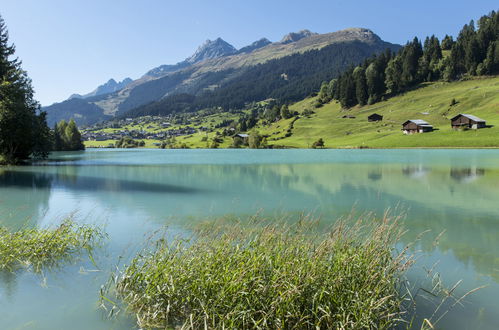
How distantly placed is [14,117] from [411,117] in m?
137

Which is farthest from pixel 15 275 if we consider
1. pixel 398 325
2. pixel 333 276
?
pixel 398 325

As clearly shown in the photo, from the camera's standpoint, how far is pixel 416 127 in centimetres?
12412

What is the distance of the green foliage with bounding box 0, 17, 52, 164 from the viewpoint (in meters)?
47.8

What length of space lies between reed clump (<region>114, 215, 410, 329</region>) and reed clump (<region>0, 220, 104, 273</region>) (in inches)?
173

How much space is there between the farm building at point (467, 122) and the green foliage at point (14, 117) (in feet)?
391

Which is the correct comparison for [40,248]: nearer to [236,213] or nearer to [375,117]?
[236,213]

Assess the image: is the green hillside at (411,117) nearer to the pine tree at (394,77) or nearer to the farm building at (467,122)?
the farm building at (467,122)

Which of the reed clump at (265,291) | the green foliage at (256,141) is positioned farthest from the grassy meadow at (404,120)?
the reed clump at (265,291)

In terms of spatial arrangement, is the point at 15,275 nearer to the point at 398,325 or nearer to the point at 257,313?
the point at 257,313

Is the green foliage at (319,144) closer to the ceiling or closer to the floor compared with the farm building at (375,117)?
closer to the floor

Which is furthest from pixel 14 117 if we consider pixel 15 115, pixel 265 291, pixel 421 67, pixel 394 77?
pixel 421 67

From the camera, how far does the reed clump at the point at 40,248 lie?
11781mm

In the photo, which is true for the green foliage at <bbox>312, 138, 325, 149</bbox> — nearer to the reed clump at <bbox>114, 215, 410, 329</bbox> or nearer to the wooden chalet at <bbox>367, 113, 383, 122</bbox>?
the wooden chalet at <bbox>367, 113, 383, 122</bbox>

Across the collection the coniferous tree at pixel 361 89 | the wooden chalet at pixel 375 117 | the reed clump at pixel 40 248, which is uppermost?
the coniferous tree at pixel 361 89
